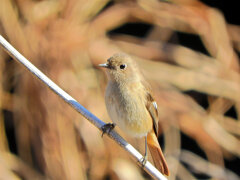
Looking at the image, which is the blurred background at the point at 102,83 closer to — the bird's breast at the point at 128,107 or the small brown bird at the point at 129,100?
the small brown bird at the point at 129,100

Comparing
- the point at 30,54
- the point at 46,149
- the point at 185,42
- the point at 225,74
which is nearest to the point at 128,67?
the point at 30,54

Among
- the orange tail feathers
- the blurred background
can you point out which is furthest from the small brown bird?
the blurred background

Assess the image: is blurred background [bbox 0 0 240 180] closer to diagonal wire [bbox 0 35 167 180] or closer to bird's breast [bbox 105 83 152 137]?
bird's breast [bbox 105 83 152 137]

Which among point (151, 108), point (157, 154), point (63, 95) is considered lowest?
point (157, 154)

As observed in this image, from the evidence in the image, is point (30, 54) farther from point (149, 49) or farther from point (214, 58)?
point (214, 58)

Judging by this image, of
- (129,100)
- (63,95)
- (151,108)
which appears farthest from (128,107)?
(63,95)

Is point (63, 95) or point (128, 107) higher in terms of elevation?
point (63, 95)

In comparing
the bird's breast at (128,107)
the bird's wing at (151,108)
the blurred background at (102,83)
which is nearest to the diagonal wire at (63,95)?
the bird's breast at (128,107)

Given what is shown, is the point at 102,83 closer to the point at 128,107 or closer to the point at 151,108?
the point at 151,108
